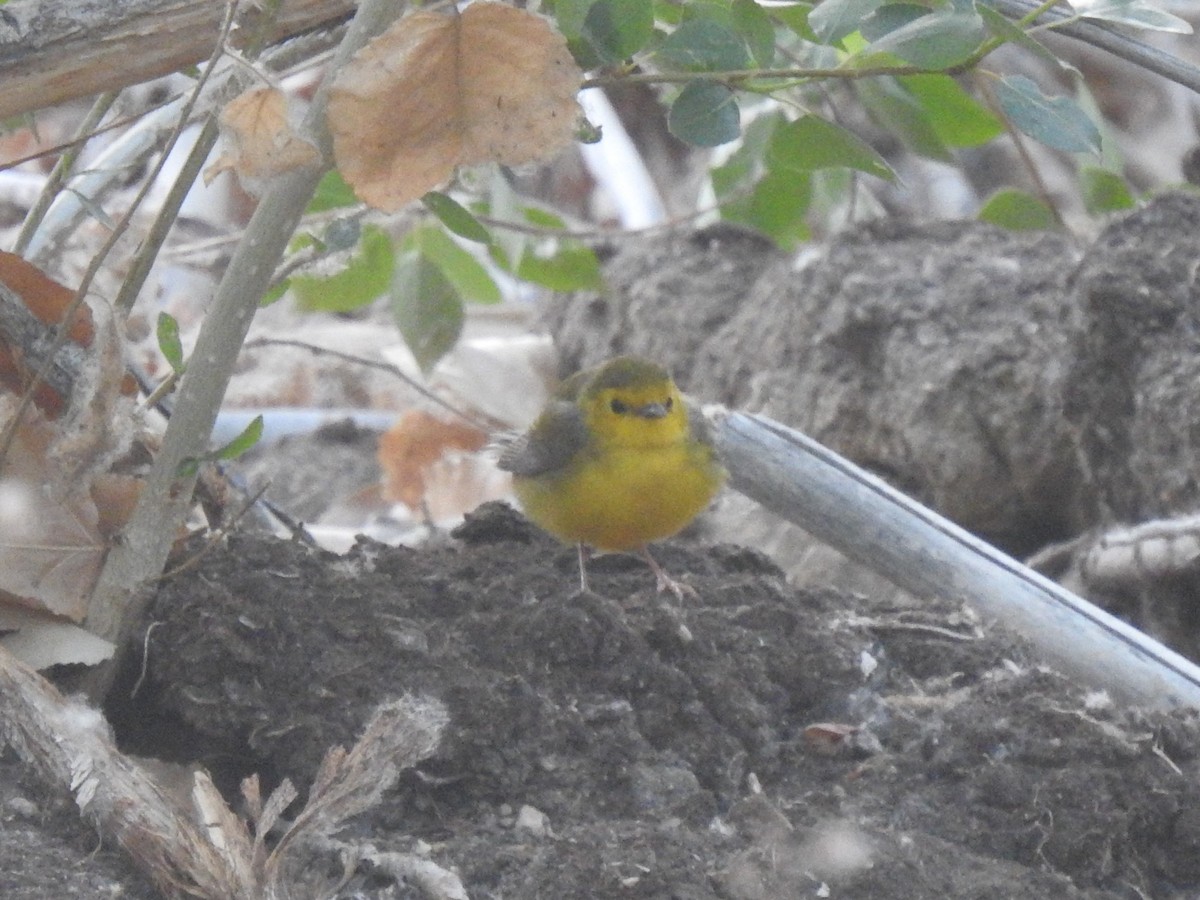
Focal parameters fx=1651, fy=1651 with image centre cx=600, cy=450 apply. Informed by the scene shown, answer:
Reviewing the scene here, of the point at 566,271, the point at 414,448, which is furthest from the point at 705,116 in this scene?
the point at 414,448

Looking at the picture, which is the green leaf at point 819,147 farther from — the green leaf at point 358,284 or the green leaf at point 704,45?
the green leaf at point 358,284

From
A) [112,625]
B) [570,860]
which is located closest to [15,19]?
[112,625]

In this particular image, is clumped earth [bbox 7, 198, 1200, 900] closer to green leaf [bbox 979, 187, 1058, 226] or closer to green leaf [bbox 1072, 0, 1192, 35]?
green leaf [bbox 1072, 0, 1192, 35]

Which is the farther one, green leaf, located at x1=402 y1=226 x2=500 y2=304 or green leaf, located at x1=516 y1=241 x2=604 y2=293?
green leaf, located at x1=516 y1=241 x2=604 y2=293

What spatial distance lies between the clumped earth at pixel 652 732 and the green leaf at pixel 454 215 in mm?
539

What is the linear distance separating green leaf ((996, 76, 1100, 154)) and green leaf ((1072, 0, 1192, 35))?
126 mm

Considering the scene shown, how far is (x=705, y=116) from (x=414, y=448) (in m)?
2.93

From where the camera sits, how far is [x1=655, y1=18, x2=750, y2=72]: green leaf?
2.34 meters

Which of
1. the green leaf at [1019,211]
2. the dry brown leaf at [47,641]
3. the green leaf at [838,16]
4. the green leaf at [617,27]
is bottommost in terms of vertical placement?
the green leaf at [1019,211]

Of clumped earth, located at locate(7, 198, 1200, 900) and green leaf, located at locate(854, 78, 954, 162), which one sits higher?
green leaf, located at locate(854, 78, 954, 162)

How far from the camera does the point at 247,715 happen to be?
224 cm

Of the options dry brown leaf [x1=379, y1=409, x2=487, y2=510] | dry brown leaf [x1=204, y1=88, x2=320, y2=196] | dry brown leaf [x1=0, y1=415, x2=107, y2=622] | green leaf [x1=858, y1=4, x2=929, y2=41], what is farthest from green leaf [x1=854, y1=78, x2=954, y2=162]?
dry brown leaf [x1=379, y1=409, x2=487, y2=510]

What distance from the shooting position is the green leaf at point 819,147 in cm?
257

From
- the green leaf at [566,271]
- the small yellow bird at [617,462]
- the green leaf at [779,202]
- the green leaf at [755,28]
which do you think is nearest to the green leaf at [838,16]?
the green leaf at [755,28]
